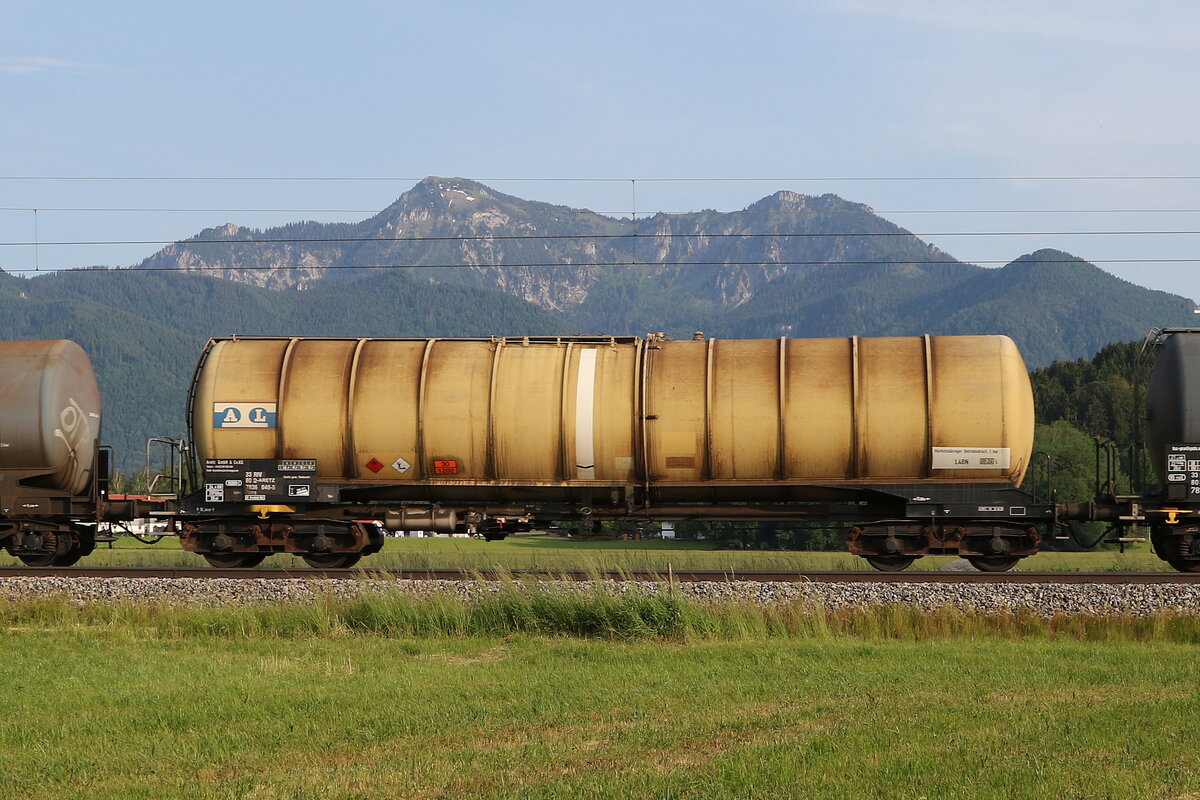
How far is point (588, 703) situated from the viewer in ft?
36.5

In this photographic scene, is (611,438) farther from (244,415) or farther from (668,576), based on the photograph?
(244,415)

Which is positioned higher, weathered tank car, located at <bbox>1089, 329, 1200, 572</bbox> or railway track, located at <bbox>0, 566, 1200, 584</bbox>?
weathered tank car, located at <bbox>1089, 329, 1200, 572</bbox>

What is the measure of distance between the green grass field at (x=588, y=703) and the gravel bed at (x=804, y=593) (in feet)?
2.02

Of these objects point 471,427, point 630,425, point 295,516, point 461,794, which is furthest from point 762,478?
point 461,794

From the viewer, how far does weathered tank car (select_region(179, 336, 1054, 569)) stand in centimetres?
1984

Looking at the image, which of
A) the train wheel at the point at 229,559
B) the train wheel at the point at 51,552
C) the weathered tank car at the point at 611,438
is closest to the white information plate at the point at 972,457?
the weathered tank car at the point at 611,438

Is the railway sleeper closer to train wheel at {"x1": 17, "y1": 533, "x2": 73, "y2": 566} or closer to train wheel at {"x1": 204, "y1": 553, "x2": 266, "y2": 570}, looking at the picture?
train wheel at {"x1": 204, "y1": 553, "x2": 266, "y2": 570}

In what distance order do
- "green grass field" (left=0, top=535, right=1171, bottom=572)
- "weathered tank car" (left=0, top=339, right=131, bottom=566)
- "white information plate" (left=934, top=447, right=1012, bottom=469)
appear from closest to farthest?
1. "white information plate" (left=934, top=447, right=1012, bottom=469)
2. "weathered tank car" (left=0, top=339, right=131, bottom=566)
3. "green grass field" (left=0, top=535, right=1171, bottom=572)

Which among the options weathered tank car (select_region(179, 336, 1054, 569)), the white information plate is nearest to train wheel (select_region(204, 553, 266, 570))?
weathered tank car (select_region(179, 336, 1054, 569))

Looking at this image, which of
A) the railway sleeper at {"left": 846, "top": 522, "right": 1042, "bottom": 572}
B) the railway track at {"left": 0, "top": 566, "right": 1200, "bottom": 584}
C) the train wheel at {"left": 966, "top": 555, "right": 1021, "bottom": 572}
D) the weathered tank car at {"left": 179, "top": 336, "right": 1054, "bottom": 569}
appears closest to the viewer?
the railway track at {"left": 0, "top": 566, "right": 1200, "bottom": 584}

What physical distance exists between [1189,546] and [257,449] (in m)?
16.2

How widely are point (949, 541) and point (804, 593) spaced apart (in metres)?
4.23

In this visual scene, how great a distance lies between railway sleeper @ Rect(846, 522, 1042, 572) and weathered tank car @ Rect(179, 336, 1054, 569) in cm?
4

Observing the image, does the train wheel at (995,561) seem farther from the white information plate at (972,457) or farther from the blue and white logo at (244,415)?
the blue and white logo at (244,415)
